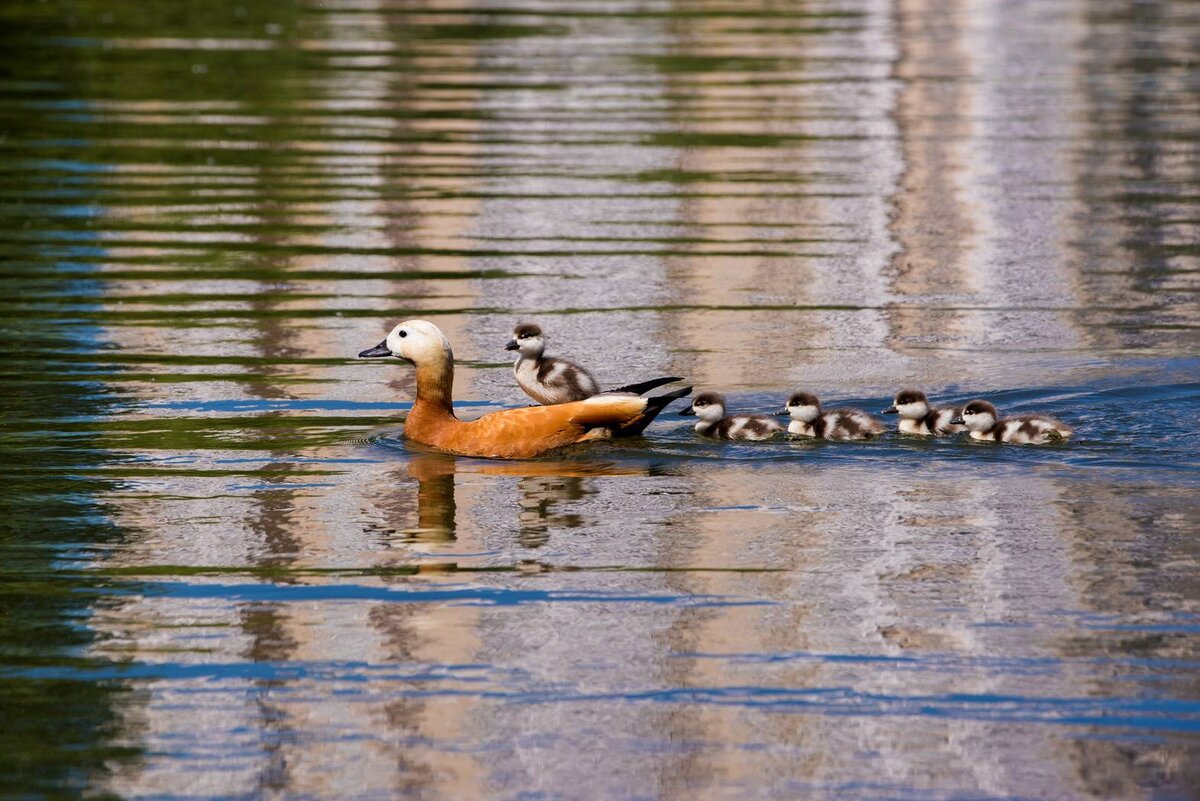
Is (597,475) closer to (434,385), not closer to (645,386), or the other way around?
(645,386)

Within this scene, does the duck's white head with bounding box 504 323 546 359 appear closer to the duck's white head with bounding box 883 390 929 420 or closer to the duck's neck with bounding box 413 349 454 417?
the duck's neck with bounding box 413 349 454 417

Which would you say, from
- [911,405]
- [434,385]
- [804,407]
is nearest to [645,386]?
[804,407]

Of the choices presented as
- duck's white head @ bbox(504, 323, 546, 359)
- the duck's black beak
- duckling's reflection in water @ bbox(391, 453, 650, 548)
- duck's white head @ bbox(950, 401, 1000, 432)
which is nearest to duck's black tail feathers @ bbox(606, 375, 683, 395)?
duckling's reflection in water @ bbox(391, 453, 650, 548)

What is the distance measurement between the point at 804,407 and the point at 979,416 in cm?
90

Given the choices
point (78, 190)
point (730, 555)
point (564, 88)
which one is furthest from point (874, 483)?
point (564, 88)

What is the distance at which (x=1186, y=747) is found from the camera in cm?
669

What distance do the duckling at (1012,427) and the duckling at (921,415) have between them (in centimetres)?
13

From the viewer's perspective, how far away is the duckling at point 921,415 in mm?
10812

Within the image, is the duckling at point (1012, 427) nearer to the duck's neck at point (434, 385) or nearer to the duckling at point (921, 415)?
the duckling at point (921, 415)

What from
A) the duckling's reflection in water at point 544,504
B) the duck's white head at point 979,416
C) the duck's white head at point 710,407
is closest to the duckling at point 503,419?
the duck's white head at point 710,407

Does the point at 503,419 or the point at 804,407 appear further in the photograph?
the point at 804,407

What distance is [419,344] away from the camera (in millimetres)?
10938

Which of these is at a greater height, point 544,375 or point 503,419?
point 544,375

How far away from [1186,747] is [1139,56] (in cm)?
2960
